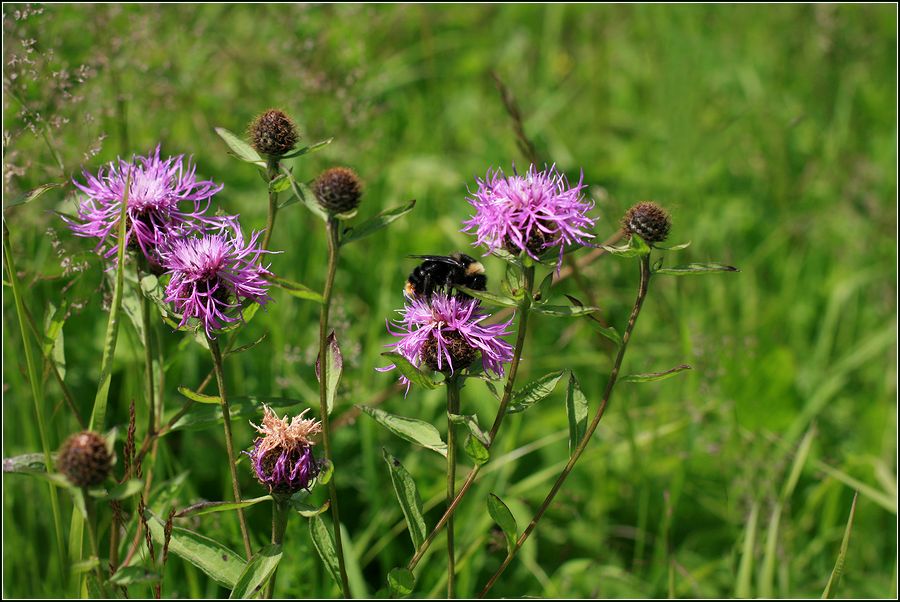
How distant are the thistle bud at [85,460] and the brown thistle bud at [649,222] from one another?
897 mm

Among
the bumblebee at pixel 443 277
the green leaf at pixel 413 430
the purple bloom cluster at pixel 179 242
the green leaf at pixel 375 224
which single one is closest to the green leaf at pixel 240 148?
the purple bloom cluster at pixel 179 242

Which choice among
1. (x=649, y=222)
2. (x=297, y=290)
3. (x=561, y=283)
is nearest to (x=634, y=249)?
(x=649, y=222)

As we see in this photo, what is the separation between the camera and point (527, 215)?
4.62 ft

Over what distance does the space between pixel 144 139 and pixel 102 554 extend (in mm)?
1543

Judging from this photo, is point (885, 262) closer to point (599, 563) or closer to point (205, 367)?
point (599, 563)

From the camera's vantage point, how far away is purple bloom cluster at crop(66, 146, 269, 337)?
4.84 ft

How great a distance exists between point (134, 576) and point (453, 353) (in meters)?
0.62

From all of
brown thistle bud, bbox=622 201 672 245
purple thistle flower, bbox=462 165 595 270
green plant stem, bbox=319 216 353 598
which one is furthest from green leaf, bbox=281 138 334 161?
brown thistle bud, bbox=622 201 672 245

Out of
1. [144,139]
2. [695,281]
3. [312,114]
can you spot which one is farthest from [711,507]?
[144,139]

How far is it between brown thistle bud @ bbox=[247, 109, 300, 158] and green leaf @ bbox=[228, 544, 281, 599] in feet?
2.19

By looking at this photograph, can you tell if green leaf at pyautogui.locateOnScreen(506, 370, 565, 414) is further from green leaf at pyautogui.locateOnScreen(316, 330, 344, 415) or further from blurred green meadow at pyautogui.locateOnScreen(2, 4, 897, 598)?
blurred green meadow at pyautogui.locateOnScreen(2, 4, 897, 598)

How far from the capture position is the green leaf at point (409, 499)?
4.97 ft

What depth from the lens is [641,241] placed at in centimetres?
135

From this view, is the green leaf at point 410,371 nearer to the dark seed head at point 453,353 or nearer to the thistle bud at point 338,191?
the dark seed head at point 453,353
